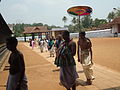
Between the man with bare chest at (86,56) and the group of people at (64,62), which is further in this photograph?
the man with bare chest at (86,56)

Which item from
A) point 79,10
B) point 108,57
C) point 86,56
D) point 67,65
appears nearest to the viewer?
point 67,65

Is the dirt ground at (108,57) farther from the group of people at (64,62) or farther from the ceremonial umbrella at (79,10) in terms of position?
the ceremonial umbrella at (79,10)

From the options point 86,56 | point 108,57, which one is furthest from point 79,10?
point 108,57

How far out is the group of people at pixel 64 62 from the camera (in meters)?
3.42

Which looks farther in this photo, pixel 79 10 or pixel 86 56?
pixel 79 10

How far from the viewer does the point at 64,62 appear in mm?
4680

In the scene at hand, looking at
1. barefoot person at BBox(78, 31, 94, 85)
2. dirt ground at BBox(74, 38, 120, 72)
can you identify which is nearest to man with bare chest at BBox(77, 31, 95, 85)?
barefoot person at BBox(78, 31, 94, 85)

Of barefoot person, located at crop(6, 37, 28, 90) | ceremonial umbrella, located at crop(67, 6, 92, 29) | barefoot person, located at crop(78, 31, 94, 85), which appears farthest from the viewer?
ceremonial umbrella, located at crop(67, 6, 92, 29)

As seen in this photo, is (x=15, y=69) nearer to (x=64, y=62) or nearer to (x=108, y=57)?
(x=64, y=62)

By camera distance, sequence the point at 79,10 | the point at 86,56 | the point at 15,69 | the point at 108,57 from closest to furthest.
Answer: the point at 15,69 → the point at 86,56 → the point at 79,10 → the point at 108,57

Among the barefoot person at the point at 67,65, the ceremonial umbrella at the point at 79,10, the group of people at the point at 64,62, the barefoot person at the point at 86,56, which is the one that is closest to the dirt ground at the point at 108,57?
the barefoot person at the point at 86,56

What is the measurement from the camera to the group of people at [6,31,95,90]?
342cm

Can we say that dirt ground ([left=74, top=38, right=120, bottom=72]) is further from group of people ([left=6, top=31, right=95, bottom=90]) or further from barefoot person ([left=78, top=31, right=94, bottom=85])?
group of people ([left=6, top=31, right=95, bottom=90])

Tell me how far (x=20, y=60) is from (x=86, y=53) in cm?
291
